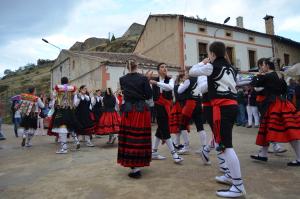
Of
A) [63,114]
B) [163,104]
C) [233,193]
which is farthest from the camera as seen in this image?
[63,114]

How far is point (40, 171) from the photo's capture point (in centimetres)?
600

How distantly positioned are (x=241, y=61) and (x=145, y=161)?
2390 centimetres

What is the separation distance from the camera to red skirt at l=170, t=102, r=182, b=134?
731 centimetres

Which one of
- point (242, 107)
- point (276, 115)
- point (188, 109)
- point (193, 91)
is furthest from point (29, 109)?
point (242, 107)

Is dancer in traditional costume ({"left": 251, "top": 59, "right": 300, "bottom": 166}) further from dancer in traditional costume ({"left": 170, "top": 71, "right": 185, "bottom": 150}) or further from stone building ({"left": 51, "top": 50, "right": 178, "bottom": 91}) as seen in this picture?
stone building ({"left": 51, "top": 50, "right": 178, "bottom": 91})

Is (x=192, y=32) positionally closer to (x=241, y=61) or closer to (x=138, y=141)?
(x=241, y=61)

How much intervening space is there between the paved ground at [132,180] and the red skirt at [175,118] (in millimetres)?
607

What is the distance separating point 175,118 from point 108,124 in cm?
233

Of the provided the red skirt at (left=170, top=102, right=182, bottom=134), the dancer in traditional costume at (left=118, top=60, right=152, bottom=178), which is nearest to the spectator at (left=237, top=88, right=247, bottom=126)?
the red skirt at (left=170, top=102, right=182, bottom=134)

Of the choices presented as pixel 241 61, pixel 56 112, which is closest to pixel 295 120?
pixel 56 112

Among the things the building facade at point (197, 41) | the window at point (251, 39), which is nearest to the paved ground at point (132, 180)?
the building facade at point (197, 41)

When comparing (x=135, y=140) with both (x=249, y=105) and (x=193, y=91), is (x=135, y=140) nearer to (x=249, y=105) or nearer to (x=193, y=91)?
(x=193, y=91)

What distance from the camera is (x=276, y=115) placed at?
18.8 feet

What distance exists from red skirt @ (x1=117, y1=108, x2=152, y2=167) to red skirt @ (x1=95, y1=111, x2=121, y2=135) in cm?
355
